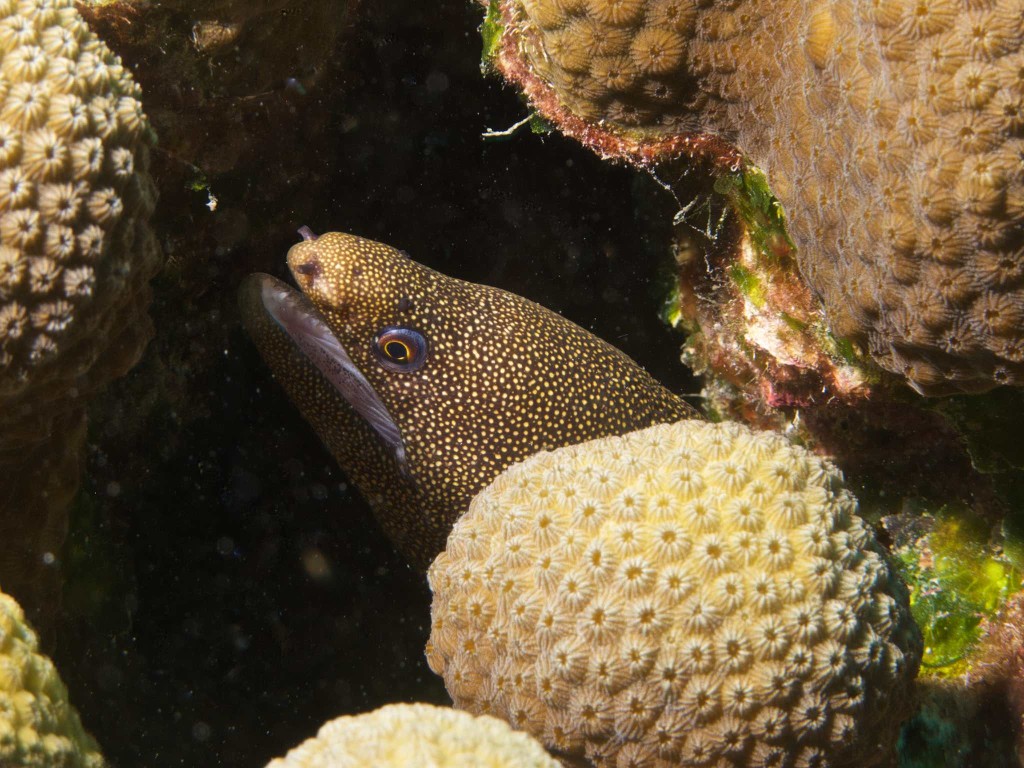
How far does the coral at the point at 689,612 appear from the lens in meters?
2.23

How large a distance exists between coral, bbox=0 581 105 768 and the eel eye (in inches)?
72.3

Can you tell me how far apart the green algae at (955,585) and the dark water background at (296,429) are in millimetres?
2556

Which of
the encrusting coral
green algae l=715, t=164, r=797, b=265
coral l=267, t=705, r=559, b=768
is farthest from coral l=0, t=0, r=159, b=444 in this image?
green algae l=715, t=164, r=797, b=265

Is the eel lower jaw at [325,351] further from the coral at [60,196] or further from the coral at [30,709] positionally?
the coral at [30,709]

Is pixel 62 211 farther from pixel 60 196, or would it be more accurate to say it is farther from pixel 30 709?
pixel 30 709

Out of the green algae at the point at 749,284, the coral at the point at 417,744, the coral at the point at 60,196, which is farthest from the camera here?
the green algae at the point at 749,284

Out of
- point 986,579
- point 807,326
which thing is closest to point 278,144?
point 807,326

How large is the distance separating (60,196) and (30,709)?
4.90 ft

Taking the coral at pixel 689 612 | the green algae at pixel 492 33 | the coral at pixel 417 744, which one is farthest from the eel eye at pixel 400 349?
the coral at pixel 417 744

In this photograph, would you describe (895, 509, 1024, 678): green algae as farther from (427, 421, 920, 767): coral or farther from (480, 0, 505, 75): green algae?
(480, 0, 505, 75): green algae

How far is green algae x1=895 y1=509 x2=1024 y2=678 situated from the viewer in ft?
11.2

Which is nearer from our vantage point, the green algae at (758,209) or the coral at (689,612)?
the coral at (689,612)

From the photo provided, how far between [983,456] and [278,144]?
13.3 feet

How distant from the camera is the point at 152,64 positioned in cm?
332
